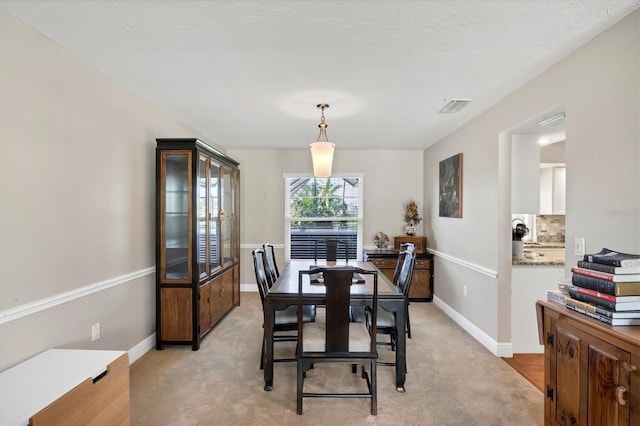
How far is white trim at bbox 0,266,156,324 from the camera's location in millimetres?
1875

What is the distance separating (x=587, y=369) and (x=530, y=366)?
1.72m

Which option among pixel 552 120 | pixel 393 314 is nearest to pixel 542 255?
pixel 552 120

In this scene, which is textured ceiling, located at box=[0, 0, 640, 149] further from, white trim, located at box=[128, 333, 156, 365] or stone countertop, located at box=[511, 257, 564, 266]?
white trim, located at box=[128, 333, 156, 365]

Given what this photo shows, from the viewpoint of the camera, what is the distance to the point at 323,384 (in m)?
2.69

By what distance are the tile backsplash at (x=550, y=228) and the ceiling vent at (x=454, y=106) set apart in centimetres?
233

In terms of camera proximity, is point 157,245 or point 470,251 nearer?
point 157,245

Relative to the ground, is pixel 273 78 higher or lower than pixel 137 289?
higher

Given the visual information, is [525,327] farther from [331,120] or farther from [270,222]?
[270,222]

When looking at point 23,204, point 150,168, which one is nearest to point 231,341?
point 150,168

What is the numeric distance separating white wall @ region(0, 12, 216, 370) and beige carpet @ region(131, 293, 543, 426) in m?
0.58

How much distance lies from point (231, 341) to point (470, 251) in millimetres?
2868

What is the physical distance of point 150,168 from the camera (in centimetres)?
342

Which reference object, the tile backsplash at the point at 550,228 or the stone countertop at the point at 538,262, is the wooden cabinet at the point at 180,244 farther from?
the tile backsplash at the point at 550,228

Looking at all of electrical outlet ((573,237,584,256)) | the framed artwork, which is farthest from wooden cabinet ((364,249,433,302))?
electrical outlet ((573,237,584,256))
